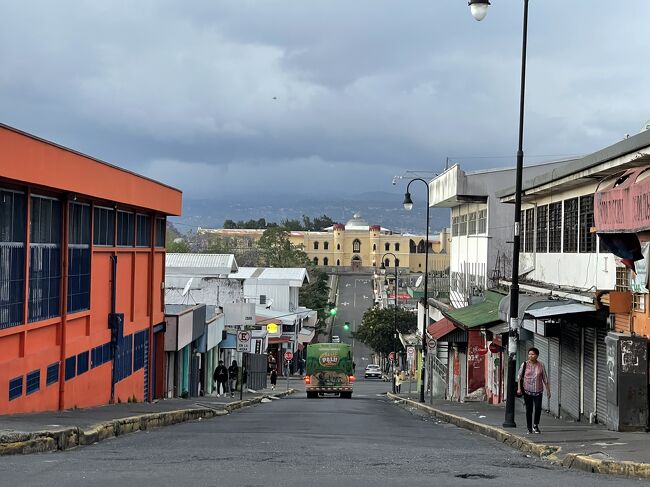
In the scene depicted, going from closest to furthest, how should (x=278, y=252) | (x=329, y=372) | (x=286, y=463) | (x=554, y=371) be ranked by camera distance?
(x=286, y=463), (x=554, y=371), (x=329, y=372), (x=278, y=252)

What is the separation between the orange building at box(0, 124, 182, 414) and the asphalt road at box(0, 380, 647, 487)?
350 centimetres

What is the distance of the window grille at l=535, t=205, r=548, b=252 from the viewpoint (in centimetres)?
2906

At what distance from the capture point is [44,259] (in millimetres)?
21234

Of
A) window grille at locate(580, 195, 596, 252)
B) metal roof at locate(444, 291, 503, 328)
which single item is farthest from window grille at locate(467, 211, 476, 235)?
window grille at locate(580, 195, 596, 252)

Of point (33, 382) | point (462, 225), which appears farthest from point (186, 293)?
point (33, 382)

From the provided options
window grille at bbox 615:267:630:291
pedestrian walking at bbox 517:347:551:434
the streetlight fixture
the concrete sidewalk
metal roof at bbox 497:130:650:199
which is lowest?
the concrete sidewalk

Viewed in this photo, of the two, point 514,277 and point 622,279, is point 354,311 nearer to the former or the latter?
point 514,277

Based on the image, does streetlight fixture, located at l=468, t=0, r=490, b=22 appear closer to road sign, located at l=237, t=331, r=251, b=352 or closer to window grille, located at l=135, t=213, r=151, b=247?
window grille, located at l=135, t=213, r=151, b=247

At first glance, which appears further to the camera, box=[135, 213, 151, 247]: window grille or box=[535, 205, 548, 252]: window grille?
box=[135, 213, 151, 247]: window grille

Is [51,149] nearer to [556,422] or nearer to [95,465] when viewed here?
[95,465]

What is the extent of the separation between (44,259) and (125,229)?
8552 mm

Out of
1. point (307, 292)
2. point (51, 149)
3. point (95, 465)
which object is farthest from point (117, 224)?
point (307, 292)

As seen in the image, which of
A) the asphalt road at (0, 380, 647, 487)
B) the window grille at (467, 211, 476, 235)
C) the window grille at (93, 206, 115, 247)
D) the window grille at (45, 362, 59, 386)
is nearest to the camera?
the asphalt road at (0, 380, 647, 487)

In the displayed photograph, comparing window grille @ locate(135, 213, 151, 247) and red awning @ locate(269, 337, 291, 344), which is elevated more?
window grille @ locate(135, 213, 151, 247)
